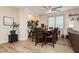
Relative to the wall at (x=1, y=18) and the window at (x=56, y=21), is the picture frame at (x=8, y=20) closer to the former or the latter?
the wall at (x=1, y=18)

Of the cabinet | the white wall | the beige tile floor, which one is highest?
the white wall

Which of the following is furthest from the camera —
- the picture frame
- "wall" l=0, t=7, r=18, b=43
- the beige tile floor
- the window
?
the picture frame

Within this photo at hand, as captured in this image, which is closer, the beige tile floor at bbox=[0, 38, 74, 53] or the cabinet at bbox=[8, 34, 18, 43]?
the beige tile floor at bbox=[0, 38, 74, 53]

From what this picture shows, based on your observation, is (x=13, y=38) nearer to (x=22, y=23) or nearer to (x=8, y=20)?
(x=8, y=20)

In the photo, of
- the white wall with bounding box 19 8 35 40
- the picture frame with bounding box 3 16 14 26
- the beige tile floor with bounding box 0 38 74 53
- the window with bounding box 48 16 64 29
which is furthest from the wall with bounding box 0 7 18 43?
the window with bounding box 48 16 64 29

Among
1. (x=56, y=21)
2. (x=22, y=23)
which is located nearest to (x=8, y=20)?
(x=22, y=23)

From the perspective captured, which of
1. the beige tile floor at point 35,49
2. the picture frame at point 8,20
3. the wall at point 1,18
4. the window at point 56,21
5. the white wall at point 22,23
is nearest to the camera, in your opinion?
the beige tile floor at point 35,49

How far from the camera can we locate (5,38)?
5598 mm

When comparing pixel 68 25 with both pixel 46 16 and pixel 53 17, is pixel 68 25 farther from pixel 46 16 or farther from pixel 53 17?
pixel 46 16

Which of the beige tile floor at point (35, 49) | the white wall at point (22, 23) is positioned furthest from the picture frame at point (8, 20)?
the beige tile floor at point (35, 49)

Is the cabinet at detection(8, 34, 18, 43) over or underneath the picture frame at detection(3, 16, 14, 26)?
underneath

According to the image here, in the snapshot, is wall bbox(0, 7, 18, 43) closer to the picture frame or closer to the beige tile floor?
the picture frame

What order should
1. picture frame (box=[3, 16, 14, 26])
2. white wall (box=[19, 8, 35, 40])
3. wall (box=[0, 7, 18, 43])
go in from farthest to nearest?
white wall (box=[19, 8, 35, 40])
picture frame (box=[3, 16, 14, 26])
wall (box=[0, 7, 18, 43])
